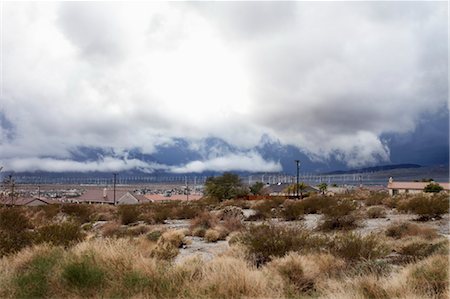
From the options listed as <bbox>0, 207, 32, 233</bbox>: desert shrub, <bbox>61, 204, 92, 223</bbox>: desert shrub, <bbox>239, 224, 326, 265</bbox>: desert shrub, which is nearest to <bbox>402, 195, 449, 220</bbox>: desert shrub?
<bbox>239, 224, 326, 265</bbox>: desert shrub

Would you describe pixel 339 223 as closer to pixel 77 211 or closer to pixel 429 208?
pixel 429 208

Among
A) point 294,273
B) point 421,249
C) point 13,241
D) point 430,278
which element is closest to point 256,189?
point 421,249

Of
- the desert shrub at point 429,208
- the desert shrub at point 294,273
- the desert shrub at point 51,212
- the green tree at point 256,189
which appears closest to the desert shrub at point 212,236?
the desert shrub at point 294,273

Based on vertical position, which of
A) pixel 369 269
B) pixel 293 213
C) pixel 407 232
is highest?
pixel 369 269

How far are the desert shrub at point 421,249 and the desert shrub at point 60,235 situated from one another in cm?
1046

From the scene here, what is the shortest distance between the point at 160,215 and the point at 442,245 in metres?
23.9

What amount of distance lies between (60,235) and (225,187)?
72418mm

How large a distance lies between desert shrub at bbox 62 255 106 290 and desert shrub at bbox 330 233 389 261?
6.57 m

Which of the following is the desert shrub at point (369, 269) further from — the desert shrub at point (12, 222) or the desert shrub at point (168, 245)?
the desert shrub at point (12, 222)

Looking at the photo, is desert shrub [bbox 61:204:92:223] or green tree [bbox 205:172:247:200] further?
green tree [bbox 205:172:247:200]

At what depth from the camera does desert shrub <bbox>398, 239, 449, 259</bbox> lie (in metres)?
13.8

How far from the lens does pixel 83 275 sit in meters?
9.69

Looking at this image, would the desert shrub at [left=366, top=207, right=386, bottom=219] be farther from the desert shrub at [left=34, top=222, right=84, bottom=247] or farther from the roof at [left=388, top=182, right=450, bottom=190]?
the roof at [left=388, top=182, right=450, bottom=190]

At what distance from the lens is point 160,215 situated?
35.3m
